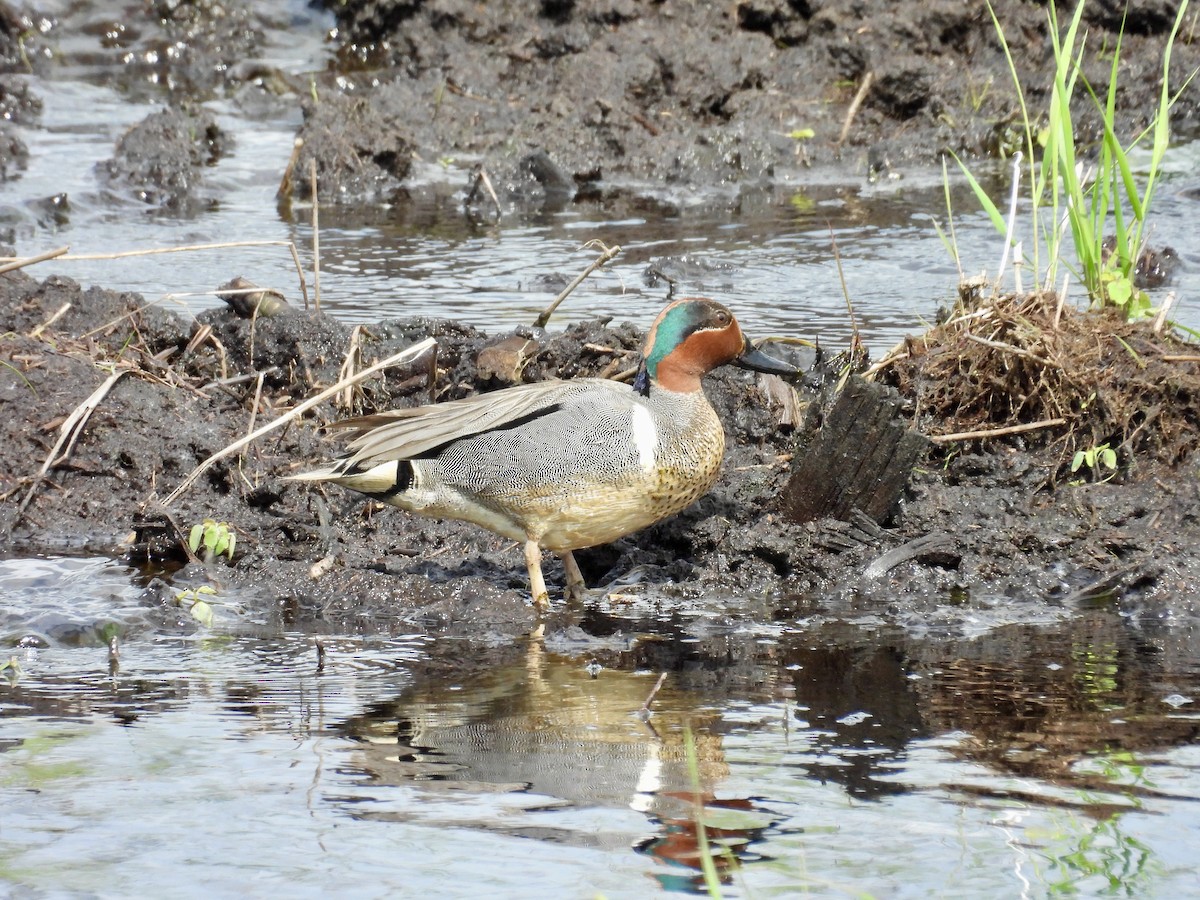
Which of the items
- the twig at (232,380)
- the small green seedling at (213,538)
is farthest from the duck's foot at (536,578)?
the twig at (232,380)

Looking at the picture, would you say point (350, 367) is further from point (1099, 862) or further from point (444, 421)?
point (1099, 862)

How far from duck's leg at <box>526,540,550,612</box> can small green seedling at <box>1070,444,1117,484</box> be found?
1.87 metres

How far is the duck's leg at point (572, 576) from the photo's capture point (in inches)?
197

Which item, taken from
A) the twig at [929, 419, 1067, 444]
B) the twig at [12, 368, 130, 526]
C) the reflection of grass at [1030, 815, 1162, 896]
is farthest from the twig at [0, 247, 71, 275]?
the reflection of grass at [1030, 815, 1162, 896]

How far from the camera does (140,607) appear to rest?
4711mm

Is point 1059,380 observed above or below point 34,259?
below

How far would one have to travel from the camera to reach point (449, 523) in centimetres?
545

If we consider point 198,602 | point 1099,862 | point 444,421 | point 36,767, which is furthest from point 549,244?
point 1099,862

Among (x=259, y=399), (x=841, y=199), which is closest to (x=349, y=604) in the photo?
(x=259, y=399)

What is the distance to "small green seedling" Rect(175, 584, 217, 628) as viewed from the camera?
454 cm

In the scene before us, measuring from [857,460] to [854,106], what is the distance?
20.6 ft

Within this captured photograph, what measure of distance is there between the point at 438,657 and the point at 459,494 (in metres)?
0.75

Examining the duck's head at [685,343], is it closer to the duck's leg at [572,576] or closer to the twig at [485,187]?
the duck's leg at [572,576]

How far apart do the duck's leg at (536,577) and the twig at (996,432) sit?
4.81ft
